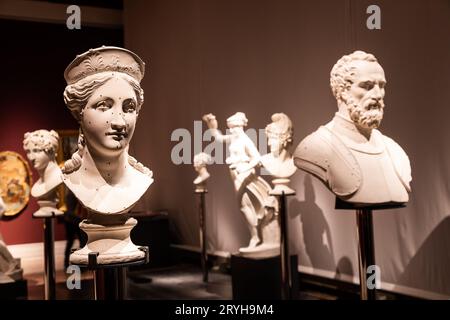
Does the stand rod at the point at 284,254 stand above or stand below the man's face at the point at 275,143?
below

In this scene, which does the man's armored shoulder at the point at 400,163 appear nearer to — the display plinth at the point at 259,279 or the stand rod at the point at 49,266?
the display plinth at the point at 259,279

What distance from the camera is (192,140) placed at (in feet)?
26.8

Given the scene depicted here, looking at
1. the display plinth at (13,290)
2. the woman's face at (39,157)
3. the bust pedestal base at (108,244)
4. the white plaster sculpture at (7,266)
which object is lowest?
the display plinth at (13,290)

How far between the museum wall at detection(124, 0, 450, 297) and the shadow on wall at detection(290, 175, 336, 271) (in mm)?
15

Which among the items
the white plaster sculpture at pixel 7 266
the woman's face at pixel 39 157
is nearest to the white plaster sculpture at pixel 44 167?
the woman's face at pixel 39 157

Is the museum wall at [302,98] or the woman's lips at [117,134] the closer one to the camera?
the woman's lips at [117,134]

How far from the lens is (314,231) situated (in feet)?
20.2

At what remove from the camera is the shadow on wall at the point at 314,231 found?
6000 mm

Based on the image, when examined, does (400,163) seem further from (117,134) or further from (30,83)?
(30,83)

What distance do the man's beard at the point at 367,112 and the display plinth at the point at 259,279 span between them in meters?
2.28

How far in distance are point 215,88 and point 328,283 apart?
3.18 meters

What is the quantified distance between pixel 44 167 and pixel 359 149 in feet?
9.85

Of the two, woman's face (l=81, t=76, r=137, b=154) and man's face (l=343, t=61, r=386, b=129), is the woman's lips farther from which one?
man's face (l=343, t=61, r=386, b=129)

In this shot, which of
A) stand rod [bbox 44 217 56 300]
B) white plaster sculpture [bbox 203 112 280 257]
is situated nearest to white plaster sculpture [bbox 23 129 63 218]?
stand rod [bbox 44 217 56 300]
